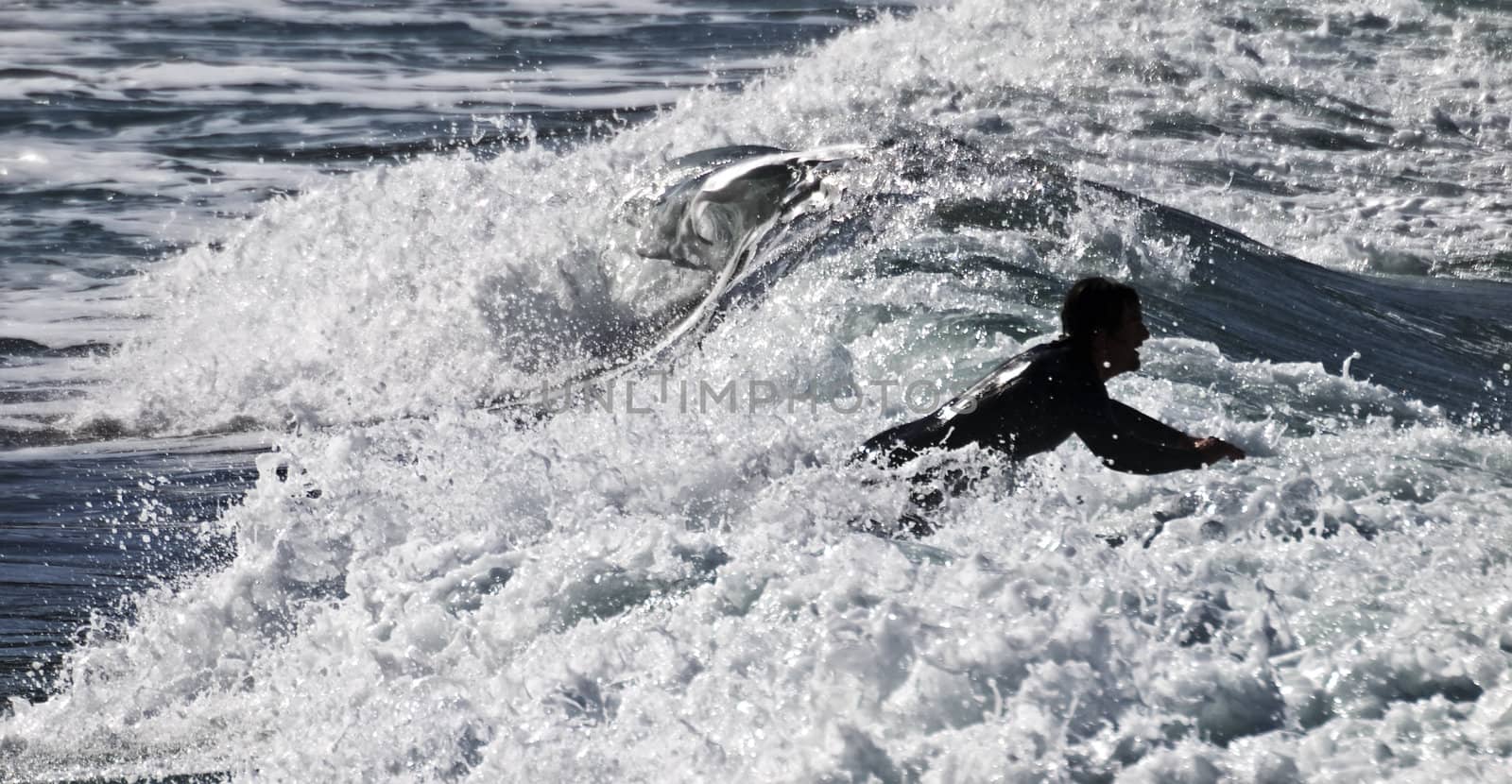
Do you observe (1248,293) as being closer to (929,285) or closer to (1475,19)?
(929,285)

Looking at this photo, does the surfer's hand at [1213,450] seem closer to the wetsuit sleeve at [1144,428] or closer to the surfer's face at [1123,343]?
the wetsuit sleeve at [1144,428]

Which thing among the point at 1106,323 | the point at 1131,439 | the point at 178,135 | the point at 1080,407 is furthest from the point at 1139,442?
the point at 178,135

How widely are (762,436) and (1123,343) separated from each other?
1.54 metres

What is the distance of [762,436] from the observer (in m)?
5.95

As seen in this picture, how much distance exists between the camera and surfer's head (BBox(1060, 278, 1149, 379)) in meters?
4.82

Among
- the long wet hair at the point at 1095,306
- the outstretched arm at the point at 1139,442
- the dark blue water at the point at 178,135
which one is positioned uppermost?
the long wet hair at the point at 1095,306

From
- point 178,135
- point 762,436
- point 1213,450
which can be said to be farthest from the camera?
point 178,135

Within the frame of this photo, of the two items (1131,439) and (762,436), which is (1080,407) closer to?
(1131,439)

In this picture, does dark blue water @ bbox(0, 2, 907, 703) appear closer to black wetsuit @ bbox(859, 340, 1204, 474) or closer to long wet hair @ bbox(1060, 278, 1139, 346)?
black wetsuit @ bbox(859, 340, 1204, 474)

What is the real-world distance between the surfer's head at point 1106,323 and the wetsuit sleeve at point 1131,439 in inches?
4.6

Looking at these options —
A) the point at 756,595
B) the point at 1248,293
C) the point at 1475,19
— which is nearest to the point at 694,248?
the point at 1248,293

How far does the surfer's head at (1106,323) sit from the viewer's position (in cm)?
482

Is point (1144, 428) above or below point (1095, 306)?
below

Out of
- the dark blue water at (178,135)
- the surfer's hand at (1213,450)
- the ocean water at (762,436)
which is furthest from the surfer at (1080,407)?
the dark blue water at (178,135)
